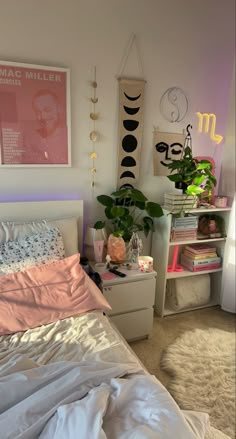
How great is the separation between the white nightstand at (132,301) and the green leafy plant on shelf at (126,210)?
13.2 inches

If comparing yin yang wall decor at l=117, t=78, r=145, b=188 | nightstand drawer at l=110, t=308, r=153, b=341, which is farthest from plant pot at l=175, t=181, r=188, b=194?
nightstand drawer at l=110, t=308, r=153, b=341

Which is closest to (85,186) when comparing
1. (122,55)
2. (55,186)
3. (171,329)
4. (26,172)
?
(55,186)

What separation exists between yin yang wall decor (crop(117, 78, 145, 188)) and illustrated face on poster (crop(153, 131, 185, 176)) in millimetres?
162

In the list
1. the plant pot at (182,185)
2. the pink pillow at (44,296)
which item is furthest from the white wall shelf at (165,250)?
the pink pillow at (44,296)

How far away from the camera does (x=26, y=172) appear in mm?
2043

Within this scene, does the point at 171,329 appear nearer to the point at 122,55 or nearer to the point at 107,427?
the point at 107,427

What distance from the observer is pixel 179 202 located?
7.51ft

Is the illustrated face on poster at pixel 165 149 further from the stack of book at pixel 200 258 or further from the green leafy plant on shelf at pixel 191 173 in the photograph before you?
the stack of book at pixel 200 258

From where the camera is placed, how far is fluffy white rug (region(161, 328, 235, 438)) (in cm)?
162

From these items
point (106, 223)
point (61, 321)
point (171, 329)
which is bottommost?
point (171, 329)

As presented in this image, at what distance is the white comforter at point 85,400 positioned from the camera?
86cm

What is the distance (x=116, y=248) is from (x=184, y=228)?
621 mm

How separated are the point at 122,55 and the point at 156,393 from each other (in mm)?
2114

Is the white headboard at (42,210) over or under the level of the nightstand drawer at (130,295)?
over
